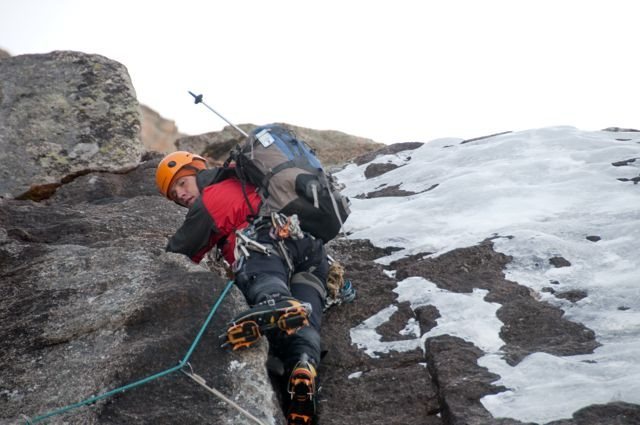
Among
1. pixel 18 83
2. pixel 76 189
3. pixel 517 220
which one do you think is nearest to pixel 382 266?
pixel 517 220

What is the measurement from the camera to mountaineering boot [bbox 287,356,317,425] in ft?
20.9

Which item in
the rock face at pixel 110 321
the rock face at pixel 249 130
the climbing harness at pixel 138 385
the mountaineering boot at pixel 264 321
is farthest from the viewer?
the rock face at pixel 249 130

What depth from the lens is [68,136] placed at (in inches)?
502

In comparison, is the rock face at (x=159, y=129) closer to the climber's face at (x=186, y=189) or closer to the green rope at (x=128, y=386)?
the climber's face at (x=186, y=189)

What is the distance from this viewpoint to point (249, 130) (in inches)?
701

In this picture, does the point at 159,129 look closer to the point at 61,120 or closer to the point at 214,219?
the point at 61,120

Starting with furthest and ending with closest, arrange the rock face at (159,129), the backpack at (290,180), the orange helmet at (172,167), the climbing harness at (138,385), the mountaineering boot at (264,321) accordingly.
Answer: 1. the rock face at (159,129)
2. the orange helmet at (172,167)
3. the backpack at (290,180)
4. the mountaineering boot at (264,321)
5. the climbing harness at (138,385)

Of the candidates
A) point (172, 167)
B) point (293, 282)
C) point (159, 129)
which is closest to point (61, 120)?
point (172, 167)

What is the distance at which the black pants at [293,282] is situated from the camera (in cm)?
690

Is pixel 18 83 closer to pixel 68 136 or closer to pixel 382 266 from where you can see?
pixel 68 136

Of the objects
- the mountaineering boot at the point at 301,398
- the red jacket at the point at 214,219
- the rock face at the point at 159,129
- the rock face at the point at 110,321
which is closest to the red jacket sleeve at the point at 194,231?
the red jacket at the point at 214,219

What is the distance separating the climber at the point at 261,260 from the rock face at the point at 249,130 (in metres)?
8.87

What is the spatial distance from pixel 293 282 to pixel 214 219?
1.05m

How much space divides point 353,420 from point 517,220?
4226mm
